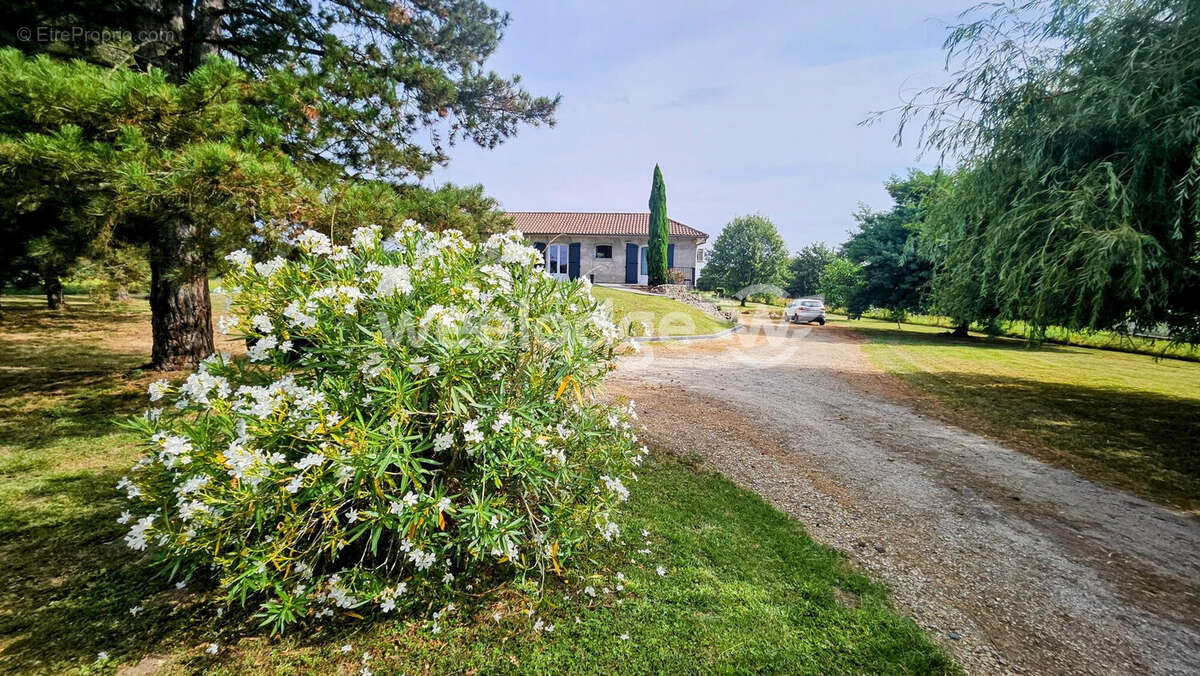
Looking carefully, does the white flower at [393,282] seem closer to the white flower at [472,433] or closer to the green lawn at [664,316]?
the white flower at [472,433]

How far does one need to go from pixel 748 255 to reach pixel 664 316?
28891mm

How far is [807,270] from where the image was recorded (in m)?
44.6

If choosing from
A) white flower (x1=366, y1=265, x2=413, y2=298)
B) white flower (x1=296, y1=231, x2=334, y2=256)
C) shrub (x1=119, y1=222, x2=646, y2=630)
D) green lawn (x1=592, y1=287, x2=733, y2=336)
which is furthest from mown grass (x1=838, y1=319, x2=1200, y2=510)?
white flower (x1=296, y1=231, x2=334, y2=256)

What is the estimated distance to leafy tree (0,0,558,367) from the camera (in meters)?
3.71

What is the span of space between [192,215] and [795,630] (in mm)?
5601

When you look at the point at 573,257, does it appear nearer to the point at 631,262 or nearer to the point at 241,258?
the point at 631,262

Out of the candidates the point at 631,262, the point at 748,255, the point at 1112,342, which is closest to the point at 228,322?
the point at 1112,342

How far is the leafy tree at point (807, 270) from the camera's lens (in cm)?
4384

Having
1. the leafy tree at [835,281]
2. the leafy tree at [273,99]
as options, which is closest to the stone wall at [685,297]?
the leafy tree at [835,281]

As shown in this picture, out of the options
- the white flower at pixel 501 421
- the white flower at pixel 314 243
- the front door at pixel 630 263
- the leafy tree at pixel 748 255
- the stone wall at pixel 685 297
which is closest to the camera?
the white flower at pixel 501 421

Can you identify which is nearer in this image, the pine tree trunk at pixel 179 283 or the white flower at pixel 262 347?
the white flower at pixel 262 347

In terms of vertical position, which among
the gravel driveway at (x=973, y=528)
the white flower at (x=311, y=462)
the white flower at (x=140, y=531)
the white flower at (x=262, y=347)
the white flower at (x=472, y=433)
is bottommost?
the gravel driveway at (x=973, y=528)

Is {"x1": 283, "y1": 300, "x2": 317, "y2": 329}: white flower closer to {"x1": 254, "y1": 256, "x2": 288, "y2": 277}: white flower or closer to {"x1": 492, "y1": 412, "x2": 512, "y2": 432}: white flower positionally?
{"x1": 254, "y1": 256, "x2": 288, "y2": 277}: white flower

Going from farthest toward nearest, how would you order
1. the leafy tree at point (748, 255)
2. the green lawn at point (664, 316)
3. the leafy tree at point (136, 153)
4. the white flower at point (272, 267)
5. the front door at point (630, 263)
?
the leafy tree at point (748, 255) → the front door at point (630, 263) → the green lawn at point (664, 316) → the leafy tree at point (136, 153) → the white flower at point (272, 267)
